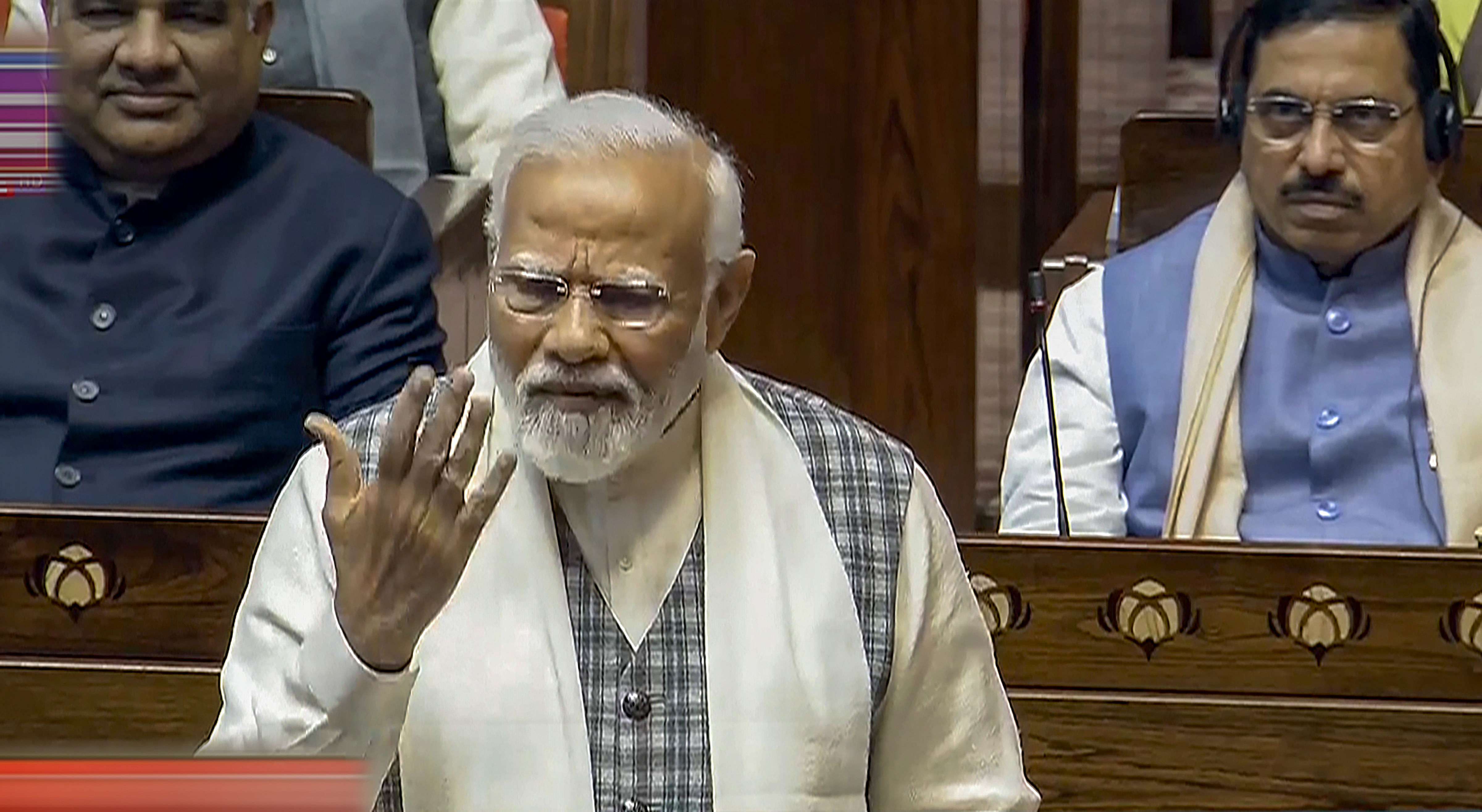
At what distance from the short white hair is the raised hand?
0.58 ft

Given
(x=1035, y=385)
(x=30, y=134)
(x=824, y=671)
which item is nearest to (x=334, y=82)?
(x=30, y=134)

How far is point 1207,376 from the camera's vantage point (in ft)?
5.87

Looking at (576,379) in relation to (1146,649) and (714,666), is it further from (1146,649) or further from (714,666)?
(1146,649)

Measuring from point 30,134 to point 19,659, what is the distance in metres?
0.37

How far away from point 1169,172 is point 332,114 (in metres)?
0.62

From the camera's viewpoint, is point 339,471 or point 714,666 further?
point 714,666

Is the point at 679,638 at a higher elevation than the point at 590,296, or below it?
below

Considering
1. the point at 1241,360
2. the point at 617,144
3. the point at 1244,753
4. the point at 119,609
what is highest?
the point at 617,144

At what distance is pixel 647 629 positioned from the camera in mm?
1347

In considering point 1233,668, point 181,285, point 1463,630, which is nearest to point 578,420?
point 181,285
